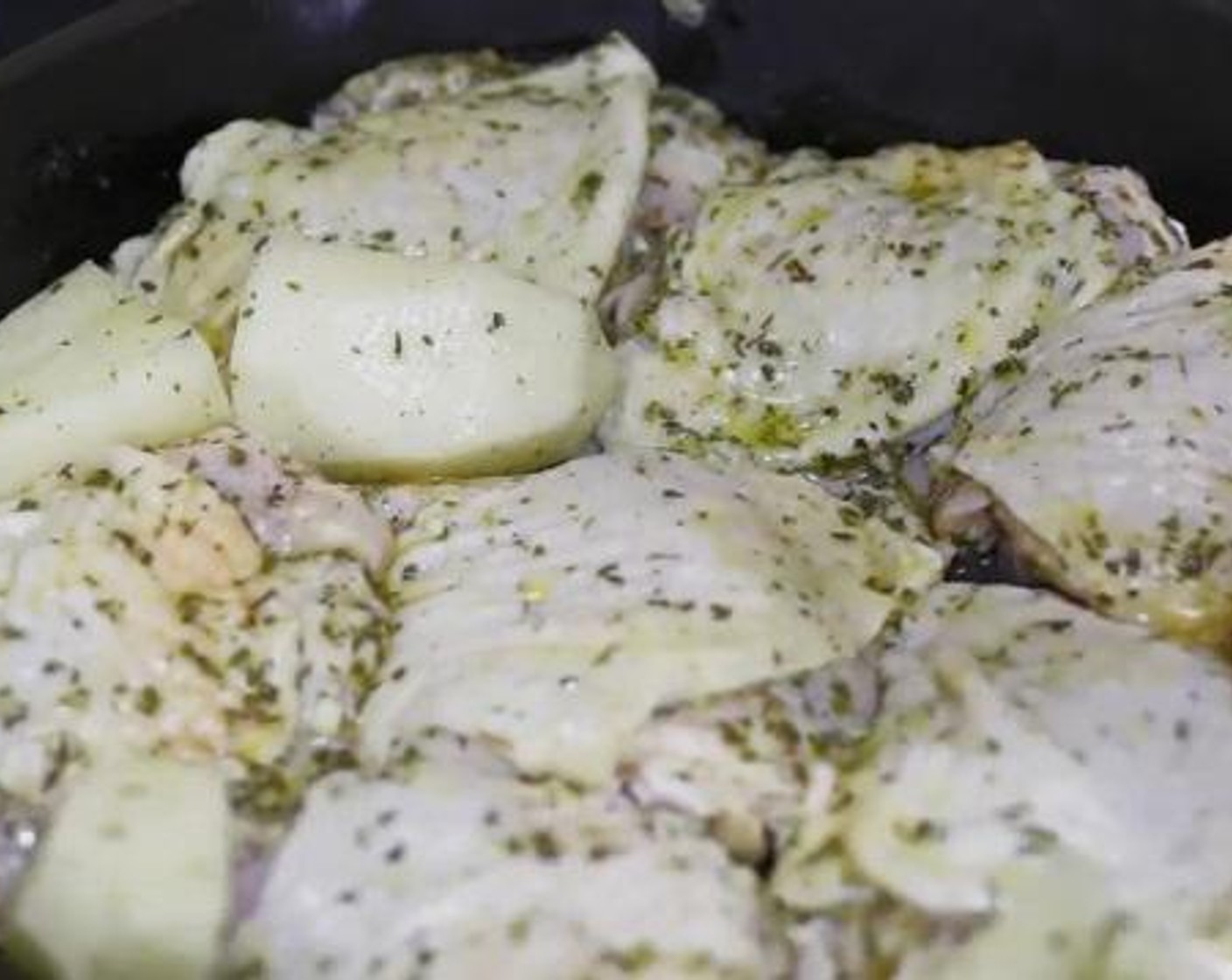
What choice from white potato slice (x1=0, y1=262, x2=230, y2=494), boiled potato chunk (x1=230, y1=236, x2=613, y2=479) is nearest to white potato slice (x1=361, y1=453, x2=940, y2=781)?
boiled potato chunk (x1=230, y1=236, x2=613, y2=479)

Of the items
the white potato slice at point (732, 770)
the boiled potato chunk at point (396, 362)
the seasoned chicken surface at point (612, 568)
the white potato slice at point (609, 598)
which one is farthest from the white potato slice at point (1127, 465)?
the boiled potato chunk at point (396, 362)

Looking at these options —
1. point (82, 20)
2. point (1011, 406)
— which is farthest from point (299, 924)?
point (82, 20)

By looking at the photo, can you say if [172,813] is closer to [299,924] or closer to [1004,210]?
[299,924]

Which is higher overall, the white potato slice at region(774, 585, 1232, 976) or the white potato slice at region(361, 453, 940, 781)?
the white potato slice at region(361, 453, 940, 781)

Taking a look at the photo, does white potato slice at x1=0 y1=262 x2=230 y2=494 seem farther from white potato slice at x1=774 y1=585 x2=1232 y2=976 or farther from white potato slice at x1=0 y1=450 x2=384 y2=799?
white potato slice at x1=774 y1=585 x2=1232 y2=976

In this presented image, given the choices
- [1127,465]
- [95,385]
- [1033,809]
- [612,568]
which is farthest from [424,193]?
[1033,809]
